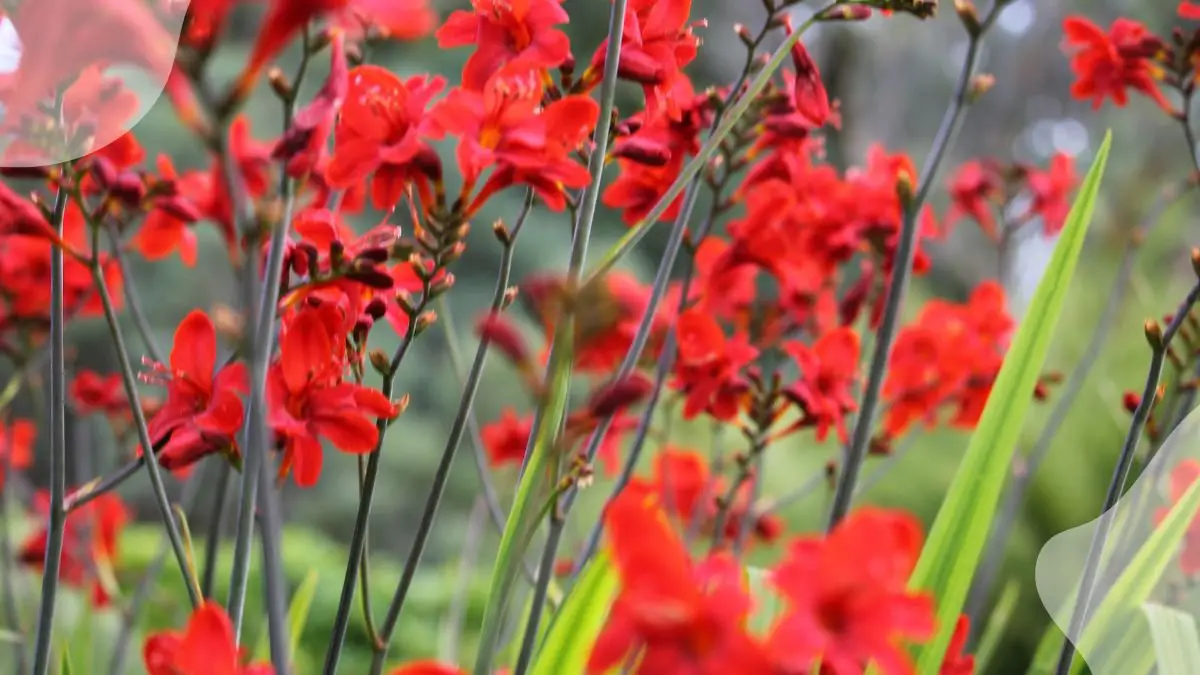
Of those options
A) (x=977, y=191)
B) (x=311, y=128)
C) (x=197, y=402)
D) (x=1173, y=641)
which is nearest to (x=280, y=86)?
(x=311, y=128)

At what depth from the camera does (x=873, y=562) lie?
0.92 ft

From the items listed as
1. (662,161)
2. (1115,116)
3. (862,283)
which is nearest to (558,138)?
(662,161)

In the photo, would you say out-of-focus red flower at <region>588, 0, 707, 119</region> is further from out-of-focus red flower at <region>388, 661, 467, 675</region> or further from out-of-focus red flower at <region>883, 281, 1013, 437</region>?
out-of-focus red flower at <region>883, 281, 1013, 437</region>

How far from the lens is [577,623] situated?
451mm

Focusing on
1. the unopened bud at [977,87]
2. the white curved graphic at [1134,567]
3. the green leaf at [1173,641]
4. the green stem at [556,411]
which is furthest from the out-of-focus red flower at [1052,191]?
the green stem at [556,411]

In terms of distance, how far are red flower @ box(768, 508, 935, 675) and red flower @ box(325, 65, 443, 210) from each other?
274mm

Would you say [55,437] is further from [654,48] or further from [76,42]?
[654,48]

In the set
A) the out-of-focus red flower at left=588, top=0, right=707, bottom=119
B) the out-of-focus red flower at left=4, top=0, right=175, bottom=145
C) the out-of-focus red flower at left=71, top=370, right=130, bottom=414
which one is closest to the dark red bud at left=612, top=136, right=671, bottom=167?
the out-of-focus red flower at left=588, top=0, right=707, bottom=119

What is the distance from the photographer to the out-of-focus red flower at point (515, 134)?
1.45 ft

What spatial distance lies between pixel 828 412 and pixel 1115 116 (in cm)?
570

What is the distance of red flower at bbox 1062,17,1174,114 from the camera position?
761 millimetres

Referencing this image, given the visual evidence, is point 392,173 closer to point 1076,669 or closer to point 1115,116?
point 1076,669

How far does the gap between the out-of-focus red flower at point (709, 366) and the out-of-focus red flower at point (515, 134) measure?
271mm

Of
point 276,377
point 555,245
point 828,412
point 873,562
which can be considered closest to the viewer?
point 873,562
